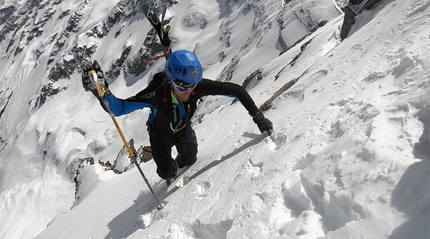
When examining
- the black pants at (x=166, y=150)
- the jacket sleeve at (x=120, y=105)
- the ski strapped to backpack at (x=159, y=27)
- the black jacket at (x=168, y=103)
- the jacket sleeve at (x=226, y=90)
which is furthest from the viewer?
the ski strapped to backpack at (x=159, y=27)

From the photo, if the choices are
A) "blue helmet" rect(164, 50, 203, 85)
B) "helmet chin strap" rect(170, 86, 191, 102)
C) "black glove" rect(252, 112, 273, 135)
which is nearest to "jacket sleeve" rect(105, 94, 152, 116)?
"helmet chin strap" rect(170, 86, 191, 102)

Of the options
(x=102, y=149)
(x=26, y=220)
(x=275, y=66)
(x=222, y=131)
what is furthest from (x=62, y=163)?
(x=222, y=131)

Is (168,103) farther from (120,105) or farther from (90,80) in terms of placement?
(90,80)

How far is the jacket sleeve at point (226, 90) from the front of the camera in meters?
5.11

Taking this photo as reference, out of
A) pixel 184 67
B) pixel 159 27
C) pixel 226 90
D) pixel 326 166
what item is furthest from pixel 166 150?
pixel 326 166

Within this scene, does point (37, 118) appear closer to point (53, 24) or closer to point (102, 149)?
point (102, 149)

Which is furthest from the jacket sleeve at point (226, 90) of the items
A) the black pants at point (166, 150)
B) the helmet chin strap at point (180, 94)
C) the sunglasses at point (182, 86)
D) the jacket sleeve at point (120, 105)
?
the black pants at point (166, 150)

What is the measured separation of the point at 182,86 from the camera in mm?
4699

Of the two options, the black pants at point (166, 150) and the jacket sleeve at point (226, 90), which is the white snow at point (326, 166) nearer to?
the black pants at point (166, 150)

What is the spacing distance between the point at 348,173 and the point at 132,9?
118756 mm

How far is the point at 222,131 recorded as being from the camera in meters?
6.89

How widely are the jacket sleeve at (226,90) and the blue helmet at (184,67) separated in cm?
48

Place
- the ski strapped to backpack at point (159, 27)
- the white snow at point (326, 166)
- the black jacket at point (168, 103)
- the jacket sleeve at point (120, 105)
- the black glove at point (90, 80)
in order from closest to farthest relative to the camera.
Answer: the white snow at point (326, 166), the black glove at point (90, 80), the jacket sleeve at point (120, 105), the black jacket at point (168, 103), the ski strapped to backpack at point (159, 27)

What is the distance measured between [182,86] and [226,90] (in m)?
0.79
